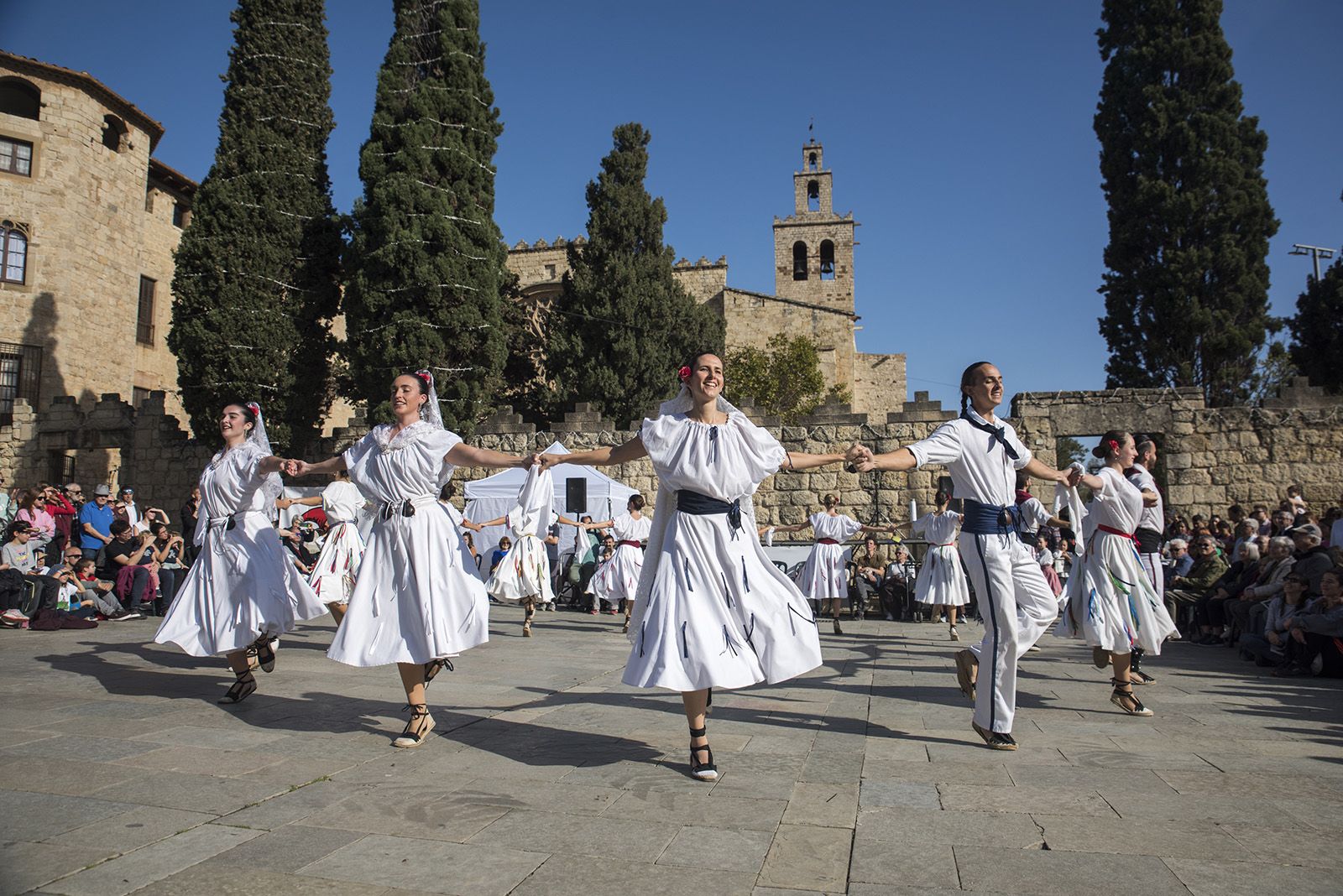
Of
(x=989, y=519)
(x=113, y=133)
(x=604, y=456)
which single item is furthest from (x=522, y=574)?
(x=113, y=133)

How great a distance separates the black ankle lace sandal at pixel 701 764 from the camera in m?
4.24

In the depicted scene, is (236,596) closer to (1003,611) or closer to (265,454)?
(265,454)

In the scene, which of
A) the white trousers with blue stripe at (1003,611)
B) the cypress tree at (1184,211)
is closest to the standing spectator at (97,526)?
the white trousers with blue stripe at (1003,611)

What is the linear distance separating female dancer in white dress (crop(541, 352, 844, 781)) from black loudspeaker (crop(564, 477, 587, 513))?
1302 centimetres

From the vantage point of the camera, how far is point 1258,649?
30.0ft

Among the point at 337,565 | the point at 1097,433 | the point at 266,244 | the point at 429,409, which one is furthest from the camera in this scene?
the point at 266,244

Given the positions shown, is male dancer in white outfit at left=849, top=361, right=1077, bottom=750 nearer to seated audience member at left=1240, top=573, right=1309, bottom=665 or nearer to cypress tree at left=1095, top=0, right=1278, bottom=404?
seated audience member at left=1240, top=573, right=1309, bottom=665

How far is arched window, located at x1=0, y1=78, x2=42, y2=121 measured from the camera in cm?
2848

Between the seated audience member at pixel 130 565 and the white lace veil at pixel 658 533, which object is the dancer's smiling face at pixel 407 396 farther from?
the seated audience member at pixel 130 565

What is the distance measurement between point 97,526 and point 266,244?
11.4m

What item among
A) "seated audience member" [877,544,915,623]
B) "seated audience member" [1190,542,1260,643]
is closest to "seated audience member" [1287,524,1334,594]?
"seated audience member" [1190,542,1260,643]

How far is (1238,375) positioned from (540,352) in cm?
2308

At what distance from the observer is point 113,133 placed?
31328 millimetres

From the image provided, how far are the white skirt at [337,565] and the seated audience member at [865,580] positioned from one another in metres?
8.59
